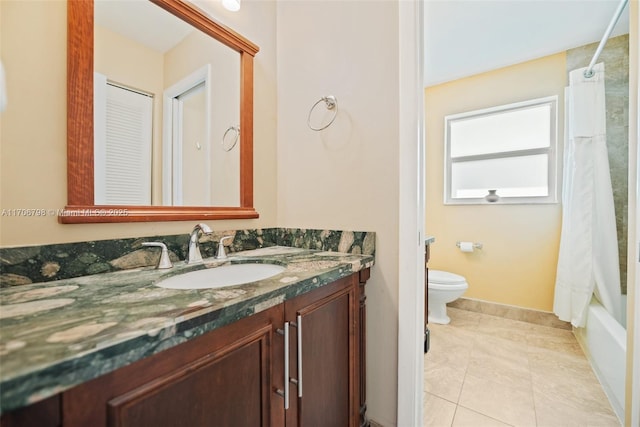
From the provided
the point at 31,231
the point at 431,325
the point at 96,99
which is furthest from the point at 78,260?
the point at 431,325

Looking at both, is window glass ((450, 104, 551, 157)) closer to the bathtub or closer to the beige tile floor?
the bathtub

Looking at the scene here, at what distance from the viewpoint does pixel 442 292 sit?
2.29 meters

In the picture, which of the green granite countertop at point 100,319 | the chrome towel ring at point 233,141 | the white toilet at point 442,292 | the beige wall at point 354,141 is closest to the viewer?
the green granite countertop at point 100,319

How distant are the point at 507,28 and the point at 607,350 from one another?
7.37 ft

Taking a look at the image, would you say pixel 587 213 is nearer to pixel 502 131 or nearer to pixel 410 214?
Answer: pixel 502 131

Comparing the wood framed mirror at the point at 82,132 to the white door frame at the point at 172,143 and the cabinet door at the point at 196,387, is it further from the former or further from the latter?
the cabinet door at the point at 196,387

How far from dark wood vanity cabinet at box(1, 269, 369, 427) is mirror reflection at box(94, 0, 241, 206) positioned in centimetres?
68

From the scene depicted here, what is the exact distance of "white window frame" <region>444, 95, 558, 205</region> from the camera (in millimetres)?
2320

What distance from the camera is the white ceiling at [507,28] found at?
1793mm

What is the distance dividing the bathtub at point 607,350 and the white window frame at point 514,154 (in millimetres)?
921

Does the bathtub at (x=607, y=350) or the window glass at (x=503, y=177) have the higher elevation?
the window glass at (x=503, y=177)

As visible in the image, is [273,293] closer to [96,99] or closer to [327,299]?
[327,299]

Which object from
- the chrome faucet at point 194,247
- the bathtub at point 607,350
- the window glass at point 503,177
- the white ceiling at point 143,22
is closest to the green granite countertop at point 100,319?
the chrome faucet at point 194,247

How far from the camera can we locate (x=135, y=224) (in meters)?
0.97
